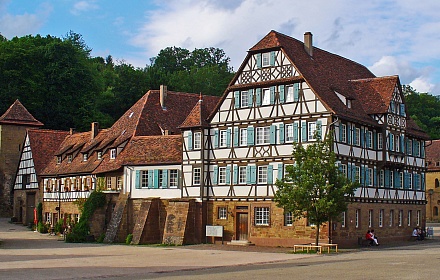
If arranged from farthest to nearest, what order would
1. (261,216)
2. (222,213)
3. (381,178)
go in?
(381,178) → (222,213) → (261,216)

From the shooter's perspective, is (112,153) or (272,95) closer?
(272,95)

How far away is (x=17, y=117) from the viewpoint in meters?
Result: 75.1

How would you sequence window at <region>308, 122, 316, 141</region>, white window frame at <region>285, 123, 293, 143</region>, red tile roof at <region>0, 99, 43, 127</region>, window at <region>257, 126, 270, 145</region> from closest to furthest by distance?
window at <region>308, 122, 316, 141</region> → white window frame at <region>285, 123, 293, 143</region> → window at <region>257, 126, 270, 145</region> → red tile roof at <region>0, 99, 43, 127</region>

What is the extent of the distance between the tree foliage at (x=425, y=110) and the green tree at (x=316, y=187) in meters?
66.5

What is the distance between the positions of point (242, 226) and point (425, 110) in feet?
223

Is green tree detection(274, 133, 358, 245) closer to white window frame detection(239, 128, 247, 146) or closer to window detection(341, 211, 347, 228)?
window detection(341, 211, 347, 228)

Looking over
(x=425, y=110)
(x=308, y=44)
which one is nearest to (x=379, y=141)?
(x=308, y=44)

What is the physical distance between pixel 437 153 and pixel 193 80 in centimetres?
3495

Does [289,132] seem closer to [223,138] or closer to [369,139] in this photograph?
[223,138]

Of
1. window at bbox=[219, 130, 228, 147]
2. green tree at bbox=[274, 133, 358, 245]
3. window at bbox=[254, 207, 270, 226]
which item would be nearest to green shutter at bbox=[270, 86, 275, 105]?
window at bbox=[219, 130, 228, 147]

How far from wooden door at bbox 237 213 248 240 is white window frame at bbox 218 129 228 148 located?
16.1 ft

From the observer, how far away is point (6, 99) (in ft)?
271

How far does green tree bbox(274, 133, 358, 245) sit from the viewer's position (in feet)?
124

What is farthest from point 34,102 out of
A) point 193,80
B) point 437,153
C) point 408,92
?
point 408,92
